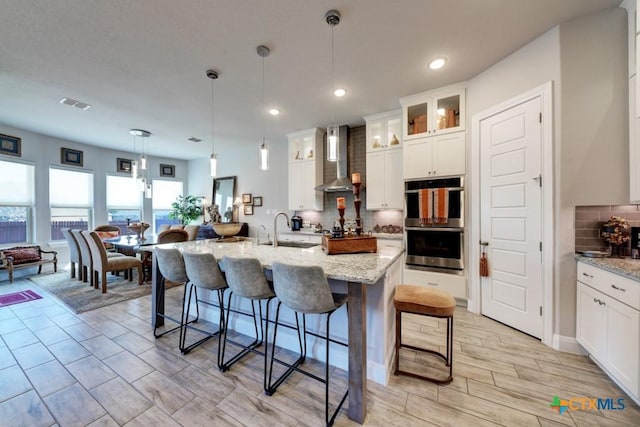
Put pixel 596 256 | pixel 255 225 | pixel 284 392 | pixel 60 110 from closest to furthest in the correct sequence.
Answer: pixel 284 392 < pixel 596 256 < pixel 60 110 < pixel 255 225

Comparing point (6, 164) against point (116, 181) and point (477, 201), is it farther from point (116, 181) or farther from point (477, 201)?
point (477, 201)

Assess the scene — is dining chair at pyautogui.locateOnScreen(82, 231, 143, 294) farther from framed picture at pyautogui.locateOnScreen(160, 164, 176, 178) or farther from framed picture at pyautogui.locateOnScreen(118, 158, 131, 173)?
framed picture at pyautogui.locateOnScreen(160, 164, 176, 178)

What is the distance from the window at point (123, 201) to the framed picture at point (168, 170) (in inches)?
30.4

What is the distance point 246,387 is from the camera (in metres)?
1.78

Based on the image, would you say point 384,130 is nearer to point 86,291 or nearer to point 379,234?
point 379,234

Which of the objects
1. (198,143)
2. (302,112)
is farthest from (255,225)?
(302,112)

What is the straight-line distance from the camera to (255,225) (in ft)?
20.4

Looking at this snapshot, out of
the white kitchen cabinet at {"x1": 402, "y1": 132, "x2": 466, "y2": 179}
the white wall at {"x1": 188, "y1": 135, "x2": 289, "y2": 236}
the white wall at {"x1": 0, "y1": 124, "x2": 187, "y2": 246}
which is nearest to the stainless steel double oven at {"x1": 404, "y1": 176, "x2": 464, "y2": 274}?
the white kitchen cabinet at {"x1": 402, "y1": 132, "x2": 466, "y2": 179}

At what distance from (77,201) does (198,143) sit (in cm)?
314

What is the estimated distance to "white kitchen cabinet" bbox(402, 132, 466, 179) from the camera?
10.4 feet

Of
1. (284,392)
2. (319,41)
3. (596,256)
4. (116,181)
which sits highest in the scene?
(319,41)

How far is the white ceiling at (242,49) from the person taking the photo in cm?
200

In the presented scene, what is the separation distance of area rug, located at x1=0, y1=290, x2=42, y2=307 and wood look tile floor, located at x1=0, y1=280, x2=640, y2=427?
1.28 m

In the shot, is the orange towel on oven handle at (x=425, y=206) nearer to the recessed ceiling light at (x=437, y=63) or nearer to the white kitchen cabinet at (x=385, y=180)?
the white kitchen cabinet at (x=385, y=180)
